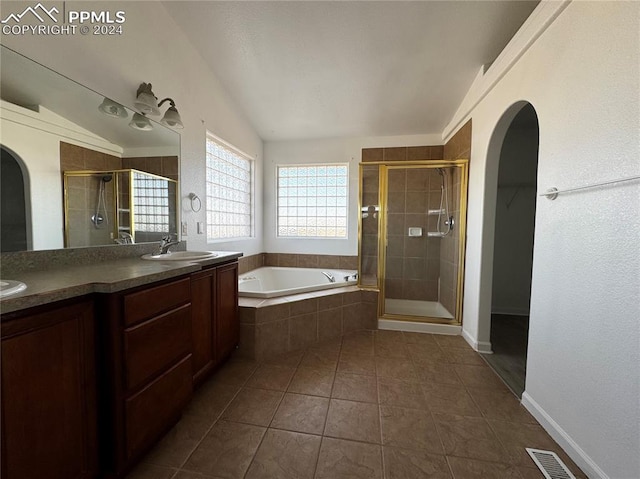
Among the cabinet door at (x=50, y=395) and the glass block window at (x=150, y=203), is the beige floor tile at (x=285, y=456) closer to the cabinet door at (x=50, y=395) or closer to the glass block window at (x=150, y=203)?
the cabinet door at (x=50, y=395)

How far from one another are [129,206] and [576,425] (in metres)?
2.76

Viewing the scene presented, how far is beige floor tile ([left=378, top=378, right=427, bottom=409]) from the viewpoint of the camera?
1.59 m

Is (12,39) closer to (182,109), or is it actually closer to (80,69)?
(80,69)

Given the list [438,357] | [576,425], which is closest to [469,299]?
[438,357]

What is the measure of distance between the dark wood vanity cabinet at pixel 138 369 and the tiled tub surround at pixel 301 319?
0.77 m

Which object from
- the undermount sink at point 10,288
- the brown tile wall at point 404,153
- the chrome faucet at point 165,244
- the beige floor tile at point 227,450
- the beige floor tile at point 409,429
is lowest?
the beige floor tile at point 227,450

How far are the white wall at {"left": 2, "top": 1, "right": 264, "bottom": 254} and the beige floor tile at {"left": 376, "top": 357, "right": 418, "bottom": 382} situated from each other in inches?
74.9

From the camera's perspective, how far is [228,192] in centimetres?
310

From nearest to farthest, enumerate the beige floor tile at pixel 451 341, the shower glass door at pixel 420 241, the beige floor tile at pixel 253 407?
the beige floor tile at pixel 253 407 → the beige floor tile at pixel 451 341 → the shower glass door at pixel 420 241

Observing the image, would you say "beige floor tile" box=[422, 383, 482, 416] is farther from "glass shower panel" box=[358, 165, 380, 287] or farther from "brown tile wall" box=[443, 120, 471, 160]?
"brown tile wall" box=[443, 120, 471, 160]

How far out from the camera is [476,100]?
233 cm

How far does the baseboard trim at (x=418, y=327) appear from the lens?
104 inches

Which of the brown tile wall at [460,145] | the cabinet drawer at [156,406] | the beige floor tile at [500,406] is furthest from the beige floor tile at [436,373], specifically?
the brown tile wall at [460,145]

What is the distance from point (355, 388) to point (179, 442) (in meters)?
1.05
